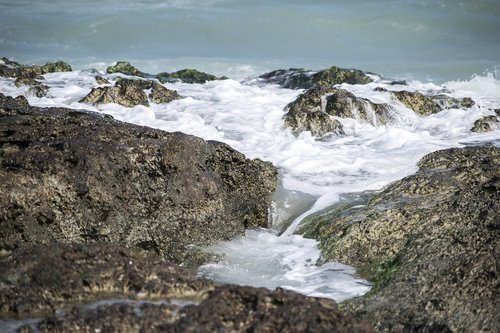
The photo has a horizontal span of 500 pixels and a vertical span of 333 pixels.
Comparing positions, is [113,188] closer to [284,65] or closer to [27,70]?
[27,70]

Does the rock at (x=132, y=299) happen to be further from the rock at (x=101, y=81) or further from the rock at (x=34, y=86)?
the rock at (x=101, y=81)

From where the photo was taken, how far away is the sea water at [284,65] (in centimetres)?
755

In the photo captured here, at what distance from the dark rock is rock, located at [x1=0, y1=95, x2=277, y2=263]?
1.56 m

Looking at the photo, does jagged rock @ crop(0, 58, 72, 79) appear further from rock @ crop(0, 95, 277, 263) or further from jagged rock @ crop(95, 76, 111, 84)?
rock @ crop(0, 95, 277, 263)

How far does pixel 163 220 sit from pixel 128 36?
28.1 m

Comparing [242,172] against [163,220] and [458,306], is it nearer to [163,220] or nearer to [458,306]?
[163,220]

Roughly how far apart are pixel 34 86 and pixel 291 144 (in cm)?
659

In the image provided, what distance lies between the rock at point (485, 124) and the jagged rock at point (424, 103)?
195 cm

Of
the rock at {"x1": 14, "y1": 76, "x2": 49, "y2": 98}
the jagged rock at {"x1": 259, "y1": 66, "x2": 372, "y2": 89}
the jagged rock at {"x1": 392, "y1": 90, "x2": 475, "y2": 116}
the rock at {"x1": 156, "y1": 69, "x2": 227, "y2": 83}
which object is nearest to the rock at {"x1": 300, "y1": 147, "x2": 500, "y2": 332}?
the jagged rock at {"x1": 392, "y1": 90, "x2": 475, "y2": 116}

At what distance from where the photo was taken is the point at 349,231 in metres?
6.47

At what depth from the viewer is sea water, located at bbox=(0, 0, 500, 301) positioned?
755 centimetres

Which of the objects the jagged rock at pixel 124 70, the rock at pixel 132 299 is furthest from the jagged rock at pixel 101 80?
the rock at pixel 132 299

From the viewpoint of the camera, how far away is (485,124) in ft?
41.0

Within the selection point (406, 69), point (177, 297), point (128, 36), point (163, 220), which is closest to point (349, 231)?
point (163, 220)
